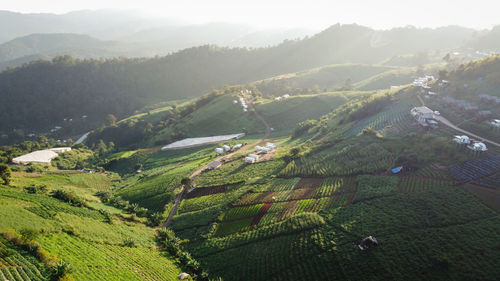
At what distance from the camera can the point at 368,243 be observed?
111 feet

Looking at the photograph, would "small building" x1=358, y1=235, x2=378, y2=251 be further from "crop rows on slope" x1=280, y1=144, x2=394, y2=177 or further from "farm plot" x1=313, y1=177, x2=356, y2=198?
"crop rows on slope" x1=280, y1=144, x2=394, y2=177

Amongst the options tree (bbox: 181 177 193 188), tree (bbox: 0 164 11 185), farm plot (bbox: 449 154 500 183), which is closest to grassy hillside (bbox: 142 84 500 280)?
farm plot (bbox: 449 154 500 183)

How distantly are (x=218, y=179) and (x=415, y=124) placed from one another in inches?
1778

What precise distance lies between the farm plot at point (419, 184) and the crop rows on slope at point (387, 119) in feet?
72.3

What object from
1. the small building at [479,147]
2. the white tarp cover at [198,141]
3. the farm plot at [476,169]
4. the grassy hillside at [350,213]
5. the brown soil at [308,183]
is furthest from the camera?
the white tarp cover at [198,141]

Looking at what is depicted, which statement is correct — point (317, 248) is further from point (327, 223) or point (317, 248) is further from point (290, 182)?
point (290, 182)

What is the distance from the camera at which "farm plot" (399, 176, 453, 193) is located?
43.2 m

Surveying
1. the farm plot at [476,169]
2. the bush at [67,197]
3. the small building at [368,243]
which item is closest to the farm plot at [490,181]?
the farm plot at [476,169]

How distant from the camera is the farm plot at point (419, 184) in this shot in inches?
1703

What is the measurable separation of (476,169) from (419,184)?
962 centimetres

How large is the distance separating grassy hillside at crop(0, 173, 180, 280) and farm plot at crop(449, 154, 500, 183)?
145ft

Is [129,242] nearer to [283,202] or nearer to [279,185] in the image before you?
[283,202]

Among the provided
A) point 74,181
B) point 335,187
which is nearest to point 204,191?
point 335,187

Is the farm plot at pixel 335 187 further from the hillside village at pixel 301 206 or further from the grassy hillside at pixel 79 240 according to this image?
the grassy hillside at pixel 79 240
